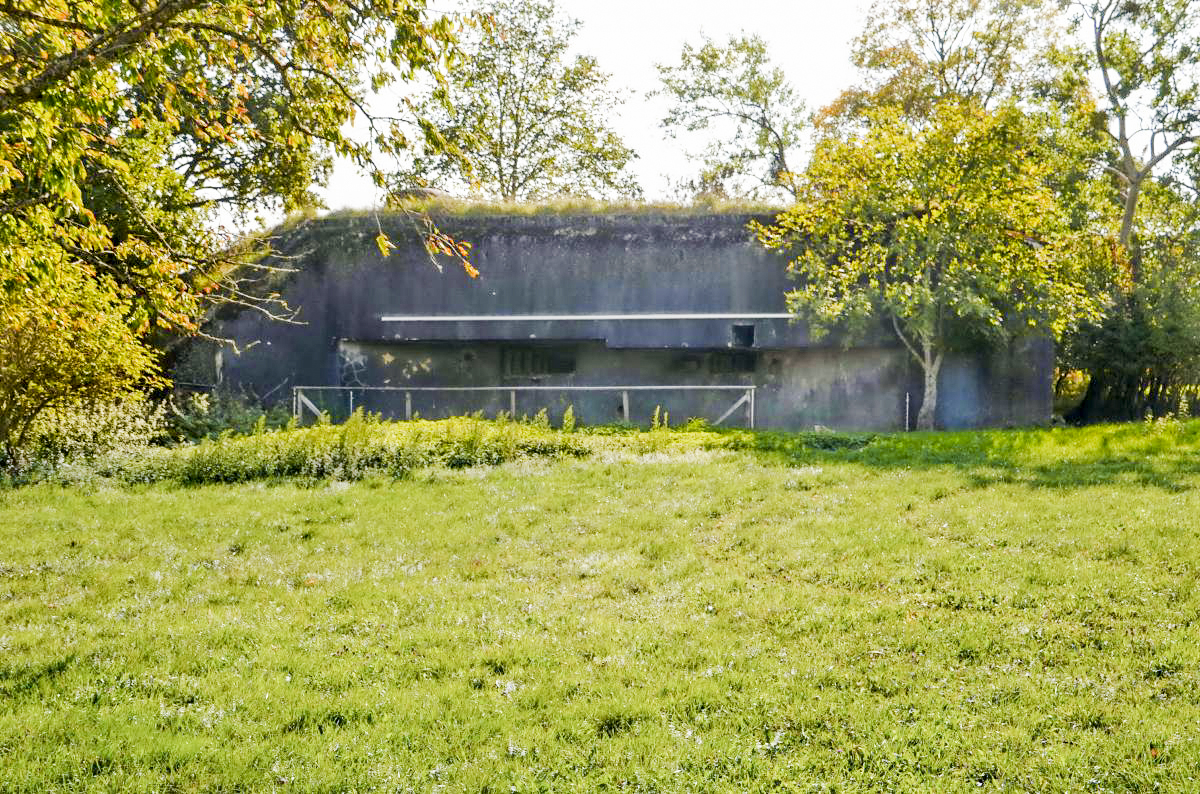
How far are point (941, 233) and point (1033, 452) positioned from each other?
7.29 m

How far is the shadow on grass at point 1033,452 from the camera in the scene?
1102 cm

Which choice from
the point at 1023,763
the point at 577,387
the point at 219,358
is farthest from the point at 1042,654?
the point at 219,358

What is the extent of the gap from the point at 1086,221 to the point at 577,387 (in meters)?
18.2

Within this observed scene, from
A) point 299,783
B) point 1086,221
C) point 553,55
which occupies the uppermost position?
point 553,55

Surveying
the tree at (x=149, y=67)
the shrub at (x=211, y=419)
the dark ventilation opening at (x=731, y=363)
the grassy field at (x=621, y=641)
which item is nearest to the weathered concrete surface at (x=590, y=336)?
the dark ventilation opening at (x=731, y=363)

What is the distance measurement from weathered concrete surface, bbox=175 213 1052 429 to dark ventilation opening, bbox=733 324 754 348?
0.41 feet

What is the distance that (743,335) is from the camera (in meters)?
22.8

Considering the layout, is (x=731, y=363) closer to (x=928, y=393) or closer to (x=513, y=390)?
(x=928, y=393)

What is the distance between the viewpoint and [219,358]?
23.6 metres

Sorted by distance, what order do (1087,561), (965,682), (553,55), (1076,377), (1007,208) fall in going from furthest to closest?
(1076,377)
(553,55)
(1007,208)
(1087,561)
(965,682)

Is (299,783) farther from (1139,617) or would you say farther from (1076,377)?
(1076,377)

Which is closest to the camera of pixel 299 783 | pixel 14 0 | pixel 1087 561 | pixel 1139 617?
pixel 299 783

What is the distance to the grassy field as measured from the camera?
4.39m

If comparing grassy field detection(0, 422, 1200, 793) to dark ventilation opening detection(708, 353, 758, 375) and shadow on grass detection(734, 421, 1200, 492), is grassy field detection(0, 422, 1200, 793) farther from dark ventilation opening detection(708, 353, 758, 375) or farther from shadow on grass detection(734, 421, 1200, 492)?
dark ventilation opening detection(708, 353, 758, 375)
